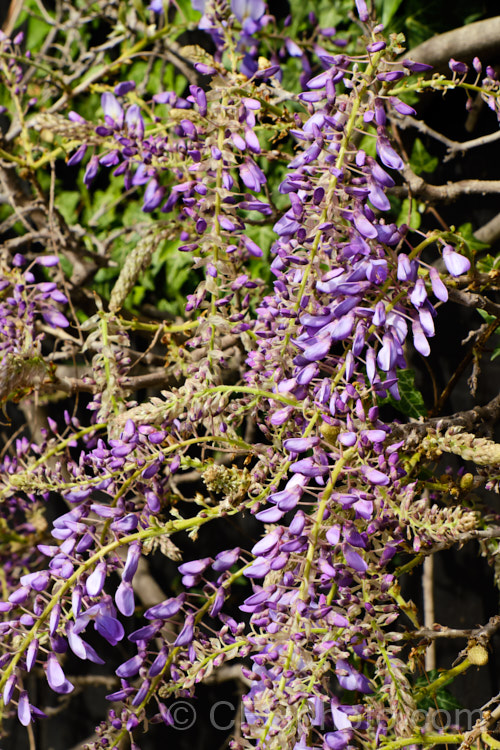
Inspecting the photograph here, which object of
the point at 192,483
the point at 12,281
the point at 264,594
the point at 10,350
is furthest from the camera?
the point at 192,483

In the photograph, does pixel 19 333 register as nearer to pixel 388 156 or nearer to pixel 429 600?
pixel 388 156

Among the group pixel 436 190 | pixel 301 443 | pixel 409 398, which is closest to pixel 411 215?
pixel 436 190

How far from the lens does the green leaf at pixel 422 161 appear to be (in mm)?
1264

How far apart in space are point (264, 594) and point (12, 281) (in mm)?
723

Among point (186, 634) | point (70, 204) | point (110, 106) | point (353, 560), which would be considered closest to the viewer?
point (353, 560)

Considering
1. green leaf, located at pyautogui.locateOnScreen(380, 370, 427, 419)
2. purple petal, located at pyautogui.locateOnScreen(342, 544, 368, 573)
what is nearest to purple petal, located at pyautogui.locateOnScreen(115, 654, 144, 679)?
purple petal, located at pyautogui.locateOnScreen(342, 544, 368, 573)

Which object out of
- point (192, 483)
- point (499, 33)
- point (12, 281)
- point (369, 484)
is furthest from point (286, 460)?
point (192, 483)

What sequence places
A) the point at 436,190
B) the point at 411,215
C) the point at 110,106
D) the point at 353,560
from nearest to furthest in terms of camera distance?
the point at 353,560, the point at 436,190, the point at 110,106, the point at 411,215

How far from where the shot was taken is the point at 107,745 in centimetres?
Answer: 81

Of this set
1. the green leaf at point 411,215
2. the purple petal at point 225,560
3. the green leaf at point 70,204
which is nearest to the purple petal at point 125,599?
the purple petal at point 225,560

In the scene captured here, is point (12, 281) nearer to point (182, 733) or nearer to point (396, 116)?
point (396, 116)

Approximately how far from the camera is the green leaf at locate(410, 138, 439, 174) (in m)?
1.26

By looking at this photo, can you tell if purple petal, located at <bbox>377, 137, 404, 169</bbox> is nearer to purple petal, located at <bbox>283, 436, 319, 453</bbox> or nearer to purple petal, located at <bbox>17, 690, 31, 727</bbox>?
purple petal, located at <bbox>283, 436, 319, 453</bbox>

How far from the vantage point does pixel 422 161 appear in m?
1.27
